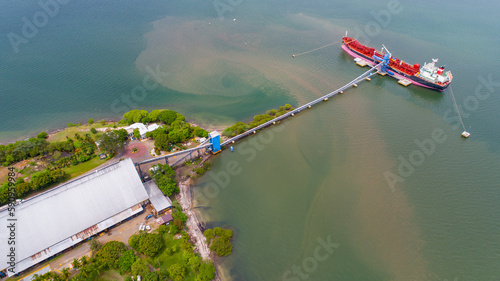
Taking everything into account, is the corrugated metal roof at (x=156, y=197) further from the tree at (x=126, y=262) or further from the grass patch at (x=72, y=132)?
the grass patch at (x=72, y=132)

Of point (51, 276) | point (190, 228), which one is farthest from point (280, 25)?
point (51, 276)

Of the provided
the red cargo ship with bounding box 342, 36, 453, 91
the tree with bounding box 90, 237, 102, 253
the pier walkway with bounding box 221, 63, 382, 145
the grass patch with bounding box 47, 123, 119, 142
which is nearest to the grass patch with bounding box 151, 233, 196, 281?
the tree with bounding box 90, 237, 102, 253

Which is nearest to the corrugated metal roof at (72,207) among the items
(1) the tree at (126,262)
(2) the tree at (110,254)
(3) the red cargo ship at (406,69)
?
(2) the tree at (110,254)

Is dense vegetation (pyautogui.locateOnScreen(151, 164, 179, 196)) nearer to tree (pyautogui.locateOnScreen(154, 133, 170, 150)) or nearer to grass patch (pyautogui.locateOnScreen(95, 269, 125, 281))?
tree (pyautogui.locateOnScreen(154, 133, 170, 150))

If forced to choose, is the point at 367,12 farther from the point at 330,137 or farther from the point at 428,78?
the point at 330,137

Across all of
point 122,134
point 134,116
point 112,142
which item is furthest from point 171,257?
point 134,116

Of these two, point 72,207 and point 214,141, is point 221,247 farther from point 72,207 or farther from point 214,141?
point 72,207
